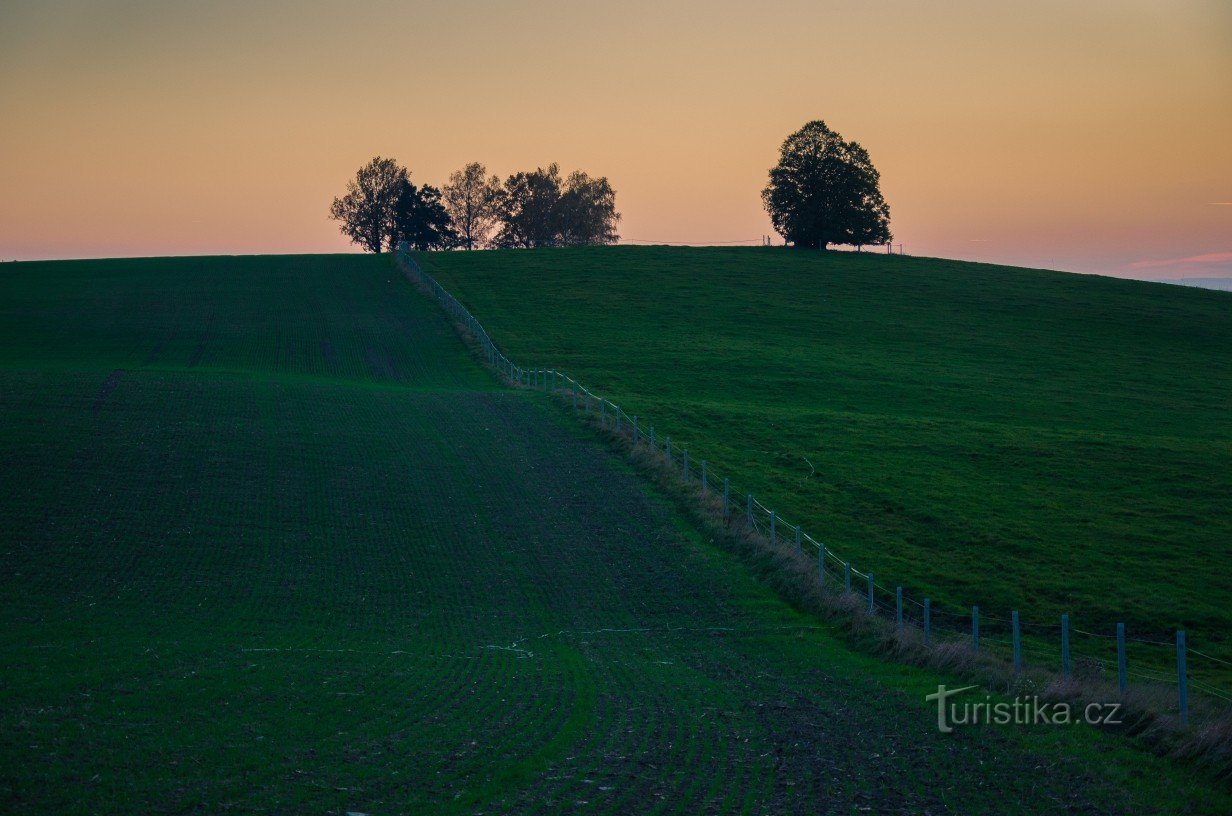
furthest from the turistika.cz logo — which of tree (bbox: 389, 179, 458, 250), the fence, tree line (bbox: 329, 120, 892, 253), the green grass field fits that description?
tree (bbox: 389, 179, 458, 250)

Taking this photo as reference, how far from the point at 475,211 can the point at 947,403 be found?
104 meters

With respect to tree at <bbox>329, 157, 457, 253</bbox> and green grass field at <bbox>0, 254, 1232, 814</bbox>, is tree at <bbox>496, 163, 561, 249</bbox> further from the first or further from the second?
green grass field at <bbox>0, 254, 1232, 814</bbox>

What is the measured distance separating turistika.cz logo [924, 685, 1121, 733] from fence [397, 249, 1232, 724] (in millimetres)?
799

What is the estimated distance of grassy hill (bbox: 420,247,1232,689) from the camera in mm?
24000

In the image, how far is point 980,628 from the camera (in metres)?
21.3

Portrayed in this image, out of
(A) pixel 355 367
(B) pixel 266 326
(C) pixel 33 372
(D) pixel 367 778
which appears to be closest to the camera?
(D) pixel 367 778

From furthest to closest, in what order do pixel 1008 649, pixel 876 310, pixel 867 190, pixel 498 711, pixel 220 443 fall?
pixel 867 190, pixel 876 310, pixel 220 443, pixel 1008 649, pixel 498 711

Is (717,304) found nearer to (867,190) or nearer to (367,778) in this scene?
(867,190)

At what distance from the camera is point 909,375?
51156mm

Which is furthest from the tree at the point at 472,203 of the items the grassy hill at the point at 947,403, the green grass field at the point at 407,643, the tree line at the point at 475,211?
the green grass field at the point at 407,643

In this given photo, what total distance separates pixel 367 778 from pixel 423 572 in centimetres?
1158

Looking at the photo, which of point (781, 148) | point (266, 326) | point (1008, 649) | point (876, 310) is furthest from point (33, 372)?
point (781, 148)

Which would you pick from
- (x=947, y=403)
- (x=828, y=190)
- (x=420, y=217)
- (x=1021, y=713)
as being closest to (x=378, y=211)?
(x=420, y=217)

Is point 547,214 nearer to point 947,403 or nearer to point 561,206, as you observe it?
point 561,206
